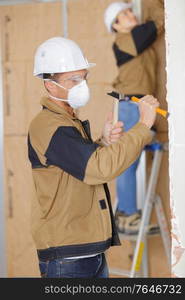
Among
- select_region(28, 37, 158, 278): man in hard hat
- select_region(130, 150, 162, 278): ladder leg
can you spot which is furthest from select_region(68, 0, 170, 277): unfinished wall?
select_region(28, 37, 158, 278): man in hard hat

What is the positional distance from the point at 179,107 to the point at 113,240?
698 millimetres

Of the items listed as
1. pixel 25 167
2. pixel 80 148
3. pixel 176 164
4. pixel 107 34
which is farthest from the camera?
pixel 25 167

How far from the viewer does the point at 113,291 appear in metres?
1.89

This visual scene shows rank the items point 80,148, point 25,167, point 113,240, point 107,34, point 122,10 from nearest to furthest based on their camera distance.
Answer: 1. point 80,148
2. point 113,240
3. point 122,10
4. point 107,34
5. point 25,167

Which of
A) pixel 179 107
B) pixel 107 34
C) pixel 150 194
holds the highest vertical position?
pixel 107 34

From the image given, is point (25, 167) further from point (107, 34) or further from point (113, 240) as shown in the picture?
point (113, 240)

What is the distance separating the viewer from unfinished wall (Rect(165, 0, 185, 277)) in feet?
5.88

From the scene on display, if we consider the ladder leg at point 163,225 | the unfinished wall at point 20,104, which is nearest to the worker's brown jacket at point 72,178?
the ladder leg at point 163,225

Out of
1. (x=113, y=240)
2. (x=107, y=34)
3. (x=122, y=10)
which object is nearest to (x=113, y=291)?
(x=113, y=240)

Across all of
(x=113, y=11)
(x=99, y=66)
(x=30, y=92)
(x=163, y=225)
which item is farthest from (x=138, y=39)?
(x=163, y=225)

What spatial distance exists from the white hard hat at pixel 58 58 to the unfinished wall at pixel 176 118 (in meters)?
0.55

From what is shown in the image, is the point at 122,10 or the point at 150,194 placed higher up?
the point at 122,10

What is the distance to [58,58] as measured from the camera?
2262 mm

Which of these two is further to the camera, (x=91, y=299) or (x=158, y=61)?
(x=158, y=61)
